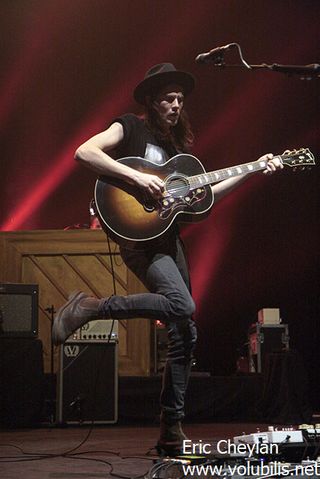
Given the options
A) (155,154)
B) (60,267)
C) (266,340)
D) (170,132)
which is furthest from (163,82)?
(266,340)

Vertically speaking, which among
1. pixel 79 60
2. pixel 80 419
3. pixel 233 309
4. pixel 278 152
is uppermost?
pixel 79 60

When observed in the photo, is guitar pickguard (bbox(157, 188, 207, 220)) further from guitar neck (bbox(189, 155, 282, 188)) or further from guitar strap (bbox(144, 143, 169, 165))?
guitar strap (bbox(144, 143, 169, 165))

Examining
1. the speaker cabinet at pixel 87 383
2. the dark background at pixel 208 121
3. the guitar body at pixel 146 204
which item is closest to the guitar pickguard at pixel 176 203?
the guitar body at pixel 146 204

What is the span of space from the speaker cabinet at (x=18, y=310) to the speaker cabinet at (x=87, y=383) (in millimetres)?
392

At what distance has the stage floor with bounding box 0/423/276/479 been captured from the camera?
10.6 feet

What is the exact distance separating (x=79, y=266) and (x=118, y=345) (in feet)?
3.01

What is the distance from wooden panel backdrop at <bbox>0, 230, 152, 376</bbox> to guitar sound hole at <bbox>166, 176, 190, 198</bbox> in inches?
121

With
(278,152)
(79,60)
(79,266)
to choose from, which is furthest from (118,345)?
(79,60)

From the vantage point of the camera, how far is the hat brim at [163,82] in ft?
12.4

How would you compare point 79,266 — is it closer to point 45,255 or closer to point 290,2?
point 45,255

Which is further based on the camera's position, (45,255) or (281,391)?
(45,255)

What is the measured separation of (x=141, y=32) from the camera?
943cm

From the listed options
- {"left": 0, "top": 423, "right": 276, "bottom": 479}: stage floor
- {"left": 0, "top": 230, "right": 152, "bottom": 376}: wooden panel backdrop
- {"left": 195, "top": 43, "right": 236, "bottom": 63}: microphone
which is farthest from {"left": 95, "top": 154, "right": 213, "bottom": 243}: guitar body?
{"left": 0, "top": 230, "right": 152, "bottom": 376}: wooden panel backdrop

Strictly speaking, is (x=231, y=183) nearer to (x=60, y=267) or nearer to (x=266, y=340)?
(x=60, y=267)
